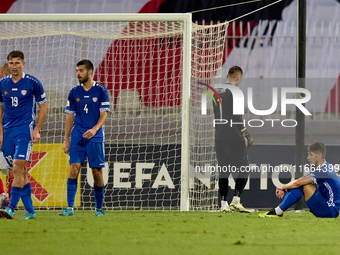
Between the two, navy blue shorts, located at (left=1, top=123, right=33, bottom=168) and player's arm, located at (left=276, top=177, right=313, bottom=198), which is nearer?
navy blue shorts, located at (left=1, top=123, right=33, bottom=168)

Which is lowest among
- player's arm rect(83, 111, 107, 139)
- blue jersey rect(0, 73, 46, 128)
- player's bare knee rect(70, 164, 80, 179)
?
player's bare knee rect(70, 164, 80, 179)

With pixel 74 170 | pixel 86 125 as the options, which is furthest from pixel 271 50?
pixel 74 170

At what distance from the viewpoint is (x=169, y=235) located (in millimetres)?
3738

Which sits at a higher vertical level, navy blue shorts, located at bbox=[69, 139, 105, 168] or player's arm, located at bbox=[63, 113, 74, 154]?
player's arm, located at bbox=[63, 113, 74, 154]

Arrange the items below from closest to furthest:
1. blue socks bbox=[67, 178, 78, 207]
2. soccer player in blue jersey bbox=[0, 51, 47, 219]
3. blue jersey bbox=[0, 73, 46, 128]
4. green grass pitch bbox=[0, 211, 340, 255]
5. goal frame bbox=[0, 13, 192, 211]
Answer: green grass pitch bbox=[0, 211, 340, 255] < soccer player in blue jersey bbox=[0, 51, 47, 219] < blue jersey bbox=[0, 73, 46, 128] < blue socks bbox=[67, 178, 78, 207] < goal frame bbox=[0, 13, 192, 211]

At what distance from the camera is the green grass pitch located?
3.12 metres

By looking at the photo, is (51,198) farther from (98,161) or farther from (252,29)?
(252,29)

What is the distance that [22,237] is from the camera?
3521 millimetres

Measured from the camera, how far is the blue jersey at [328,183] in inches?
201

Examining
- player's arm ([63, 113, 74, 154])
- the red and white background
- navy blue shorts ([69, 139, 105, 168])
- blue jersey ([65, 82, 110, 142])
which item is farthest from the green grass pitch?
the red and white background

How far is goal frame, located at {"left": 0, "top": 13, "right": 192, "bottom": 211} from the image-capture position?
5.95 metres

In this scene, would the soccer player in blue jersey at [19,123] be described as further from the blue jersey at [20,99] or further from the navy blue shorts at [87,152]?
the navy blue shorts at [87,152]

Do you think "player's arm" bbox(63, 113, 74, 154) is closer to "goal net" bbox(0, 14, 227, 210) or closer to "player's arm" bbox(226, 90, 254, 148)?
"goal net" bbox(0, 14, 227, 210)

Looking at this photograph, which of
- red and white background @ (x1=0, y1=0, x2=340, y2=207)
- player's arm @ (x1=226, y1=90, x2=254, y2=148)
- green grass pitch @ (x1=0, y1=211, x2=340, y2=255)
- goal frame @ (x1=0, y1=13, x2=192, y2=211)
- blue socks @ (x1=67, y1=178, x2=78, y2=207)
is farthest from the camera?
red and white background @ (x1=0, y1=0, x2=340, y2=207)
